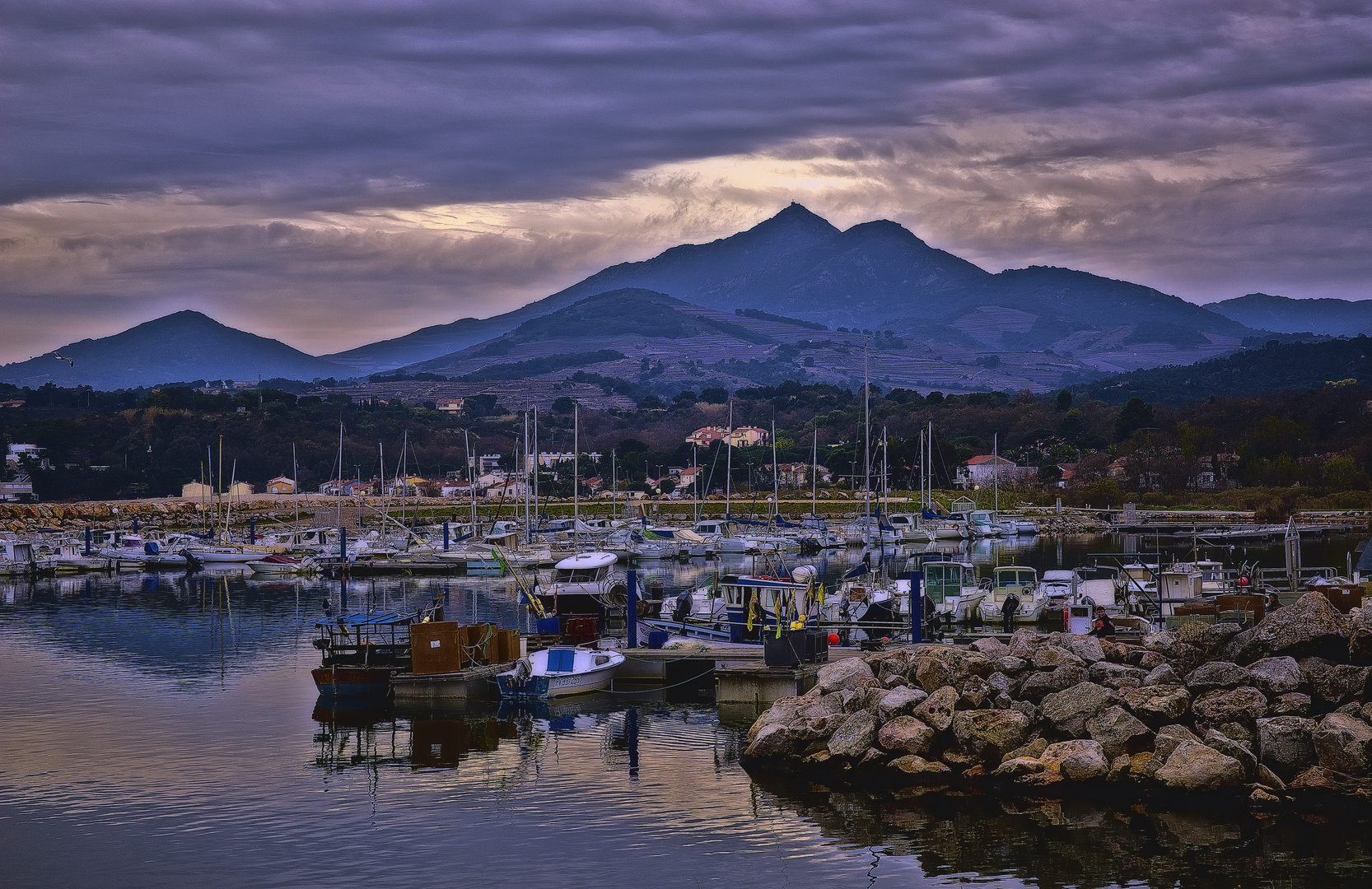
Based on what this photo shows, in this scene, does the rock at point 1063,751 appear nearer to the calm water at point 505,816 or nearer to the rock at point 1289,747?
the calm water at point 505,816

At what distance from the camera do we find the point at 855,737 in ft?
80.1

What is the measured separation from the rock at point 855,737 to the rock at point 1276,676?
7.15m

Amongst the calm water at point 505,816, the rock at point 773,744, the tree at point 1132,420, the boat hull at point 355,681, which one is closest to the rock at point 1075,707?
the calm water at point 505,816

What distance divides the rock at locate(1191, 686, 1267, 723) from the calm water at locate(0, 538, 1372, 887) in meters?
2.13

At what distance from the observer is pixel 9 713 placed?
3197cm

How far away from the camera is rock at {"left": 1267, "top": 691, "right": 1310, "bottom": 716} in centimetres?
2241

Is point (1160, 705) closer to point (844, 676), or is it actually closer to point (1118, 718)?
point (1118, 718)

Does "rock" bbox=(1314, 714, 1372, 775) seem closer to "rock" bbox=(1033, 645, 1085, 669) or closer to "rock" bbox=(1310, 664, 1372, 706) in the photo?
"rock" bbox=(1310, 664, 1372, 706)

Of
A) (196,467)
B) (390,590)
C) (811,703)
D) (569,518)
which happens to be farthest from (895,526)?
(196,467)

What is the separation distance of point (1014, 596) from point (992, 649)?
1452cm

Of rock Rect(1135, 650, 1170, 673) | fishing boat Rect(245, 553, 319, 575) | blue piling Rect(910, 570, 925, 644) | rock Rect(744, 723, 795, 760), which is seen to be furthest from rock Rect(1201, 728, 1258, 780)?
fishing boat Rect(245, 553, 319, 575)

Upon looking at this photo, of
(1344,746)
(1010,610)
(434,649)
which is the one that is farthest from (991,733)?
(1010,610)

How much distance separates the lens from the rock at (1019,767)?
22.9m

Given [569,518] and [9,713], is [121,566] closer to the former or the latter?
[569,518]
